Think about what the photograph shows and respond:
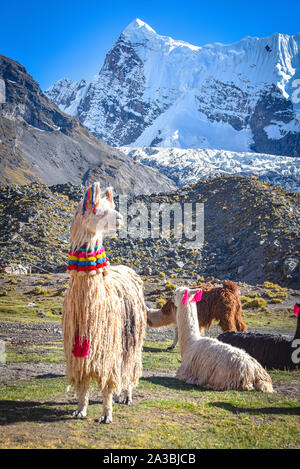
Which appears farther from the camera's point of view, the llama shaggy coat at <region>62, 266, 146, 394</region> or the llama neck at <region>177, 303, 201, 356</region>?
the llama neck at <region>177, 303, 201, 356</region>

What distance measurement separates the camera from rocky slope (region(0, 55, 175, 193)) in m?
89.7

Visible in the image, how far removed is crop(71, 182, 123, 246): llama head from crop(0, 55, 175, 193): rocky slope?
7562cm

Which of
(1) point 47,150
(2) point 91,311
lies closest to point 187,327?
(2) point 91,311

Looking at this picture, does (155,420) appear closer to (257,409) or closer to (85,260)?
(257,409)

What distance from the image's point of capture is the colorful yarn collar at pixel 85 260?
4.74m

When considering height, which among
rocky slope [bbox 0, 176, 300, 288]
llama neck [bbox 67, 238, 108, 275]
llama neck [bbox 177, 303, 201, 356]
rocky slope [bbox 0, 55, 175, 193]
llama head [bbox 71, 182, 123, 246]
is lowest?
llama neck [bbox 177, 303, 201, 356]

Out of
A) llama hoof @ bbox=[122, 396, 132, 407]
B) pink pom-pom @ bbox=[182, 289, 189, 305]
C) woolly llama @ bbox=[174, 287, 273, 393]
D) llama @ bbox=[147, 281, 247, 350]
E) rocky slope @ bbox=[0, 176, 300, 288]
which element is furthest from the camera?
rocky slope @ bbox=[0, 176, 300, 288]

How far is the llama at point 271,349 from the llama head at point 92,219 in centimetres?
510

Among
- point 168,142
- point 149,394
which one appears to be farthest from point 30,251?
point 168,142

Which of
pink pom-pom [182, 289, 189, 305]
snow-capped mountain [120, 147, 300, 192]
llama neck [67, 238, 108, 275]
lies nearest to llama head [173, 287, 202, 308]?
pink pom-pom [182, 289, 189, 305]

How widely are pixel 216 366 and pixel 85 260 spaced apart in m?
3.31

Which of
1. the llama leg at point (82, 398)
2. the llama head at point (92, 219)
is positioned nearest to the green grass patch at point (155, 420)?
the llama leg at point (82, 398)

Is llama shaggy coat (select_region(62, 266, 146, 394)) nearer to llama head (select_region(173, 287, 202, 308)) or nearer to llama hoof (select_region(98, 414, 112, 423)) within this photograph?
llama hoof (select_region(98, 414, 112, 423))
